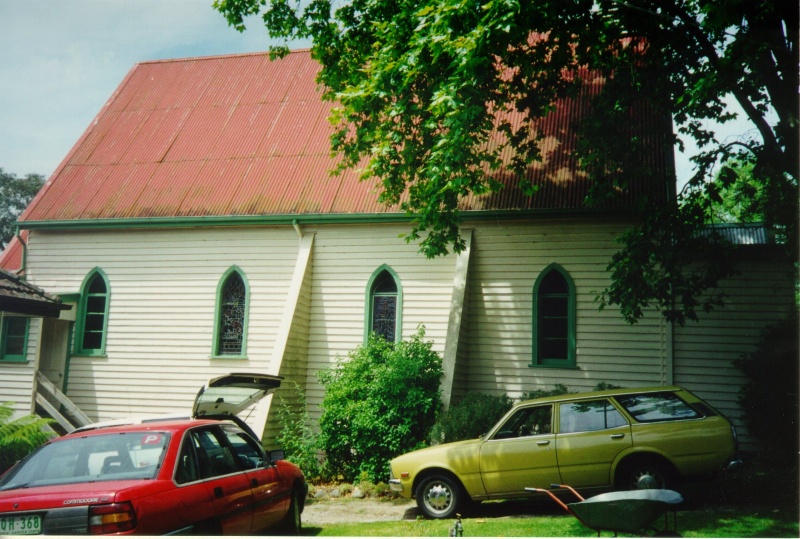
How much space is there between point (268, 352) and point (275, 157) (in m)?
5.58

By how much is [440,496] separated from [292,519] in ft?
8.09

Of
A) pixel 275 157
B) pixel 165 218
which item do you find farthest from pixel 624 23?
pixel 165 218

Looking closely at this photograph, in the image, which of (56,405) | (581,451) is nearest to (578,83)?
(581,451)

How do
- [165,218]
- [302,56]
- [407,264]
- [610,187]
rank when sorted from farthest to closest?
[302,56], [165,218], [407,264], [610,187]

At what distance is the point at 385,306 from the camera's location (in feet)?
51.1

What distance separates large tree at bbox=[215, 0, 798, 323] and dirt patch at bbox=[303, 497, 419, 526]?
4.97 meters

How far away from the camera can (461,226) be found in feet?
49.9

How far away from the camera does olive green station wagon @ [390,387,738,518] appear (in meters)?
8.51

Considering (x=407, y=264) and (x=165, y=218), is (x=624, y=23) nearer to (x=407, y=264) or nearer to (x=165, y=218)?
(x=407, y=264)

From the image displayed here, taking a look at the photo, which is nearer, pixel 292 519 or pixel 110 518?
pixel 110 518

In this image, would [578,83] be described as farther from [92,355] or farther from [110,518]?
[92,355]

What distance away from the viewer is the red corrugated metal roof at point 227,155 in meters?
15.3

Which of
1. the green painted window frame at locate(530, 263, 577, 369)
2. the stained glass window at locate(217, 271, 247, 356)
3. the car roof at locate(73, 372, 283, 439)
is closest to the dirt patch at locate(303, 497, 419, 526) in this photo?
the car roof at locate(73, 372, 283, 439)

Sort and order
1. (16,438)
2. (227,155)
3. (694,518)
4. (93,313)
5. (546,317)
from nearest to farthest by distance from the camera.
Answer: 1. (694,518)
2. (16,438)
3. (546,317)
4. (93,313)
5. (227,155)
